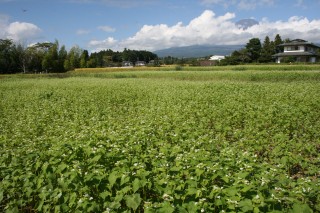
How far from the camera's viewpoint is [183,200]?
3.66m

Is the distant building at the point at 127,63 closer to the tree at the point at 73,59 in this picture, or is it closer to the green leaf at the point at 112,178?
the tree at the point at 73,59

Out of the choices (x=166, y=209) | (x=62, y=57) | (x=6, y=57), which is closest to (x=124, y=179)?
(x=166, y=209)

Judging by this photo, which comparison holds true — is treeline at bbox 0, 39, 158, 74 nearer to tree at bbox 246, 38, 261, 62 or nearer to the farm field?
tree at bbox 246, 38, 261, 62

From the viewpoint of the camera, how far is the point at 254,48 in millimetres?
66750

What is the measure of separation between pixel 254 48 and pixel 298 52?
10.0 meters

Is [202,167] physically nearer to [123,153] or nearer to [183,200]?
[183,200]

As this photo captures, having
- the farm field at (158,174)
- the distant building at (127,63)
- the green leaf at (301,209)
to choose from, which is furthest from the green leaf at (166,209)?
the distant building at (127,63)

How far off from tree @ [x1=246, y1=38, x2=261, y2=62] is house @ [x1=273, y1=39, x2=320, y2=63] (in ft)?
16.1

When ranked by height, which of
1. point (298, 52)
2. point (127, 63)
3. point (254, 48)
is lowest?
point (298, 52)

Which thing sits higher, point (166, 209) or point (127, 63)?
→ point (127, 63)

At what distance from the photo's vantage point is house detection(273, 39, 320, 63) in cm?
6106

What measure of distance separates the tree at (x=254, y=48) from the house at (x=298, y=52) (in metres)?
4.90

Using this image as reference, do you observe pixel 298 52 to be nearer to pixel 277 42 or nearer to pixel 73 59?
pixel 277 42

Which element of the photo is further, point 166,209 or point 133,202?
point 133,202
